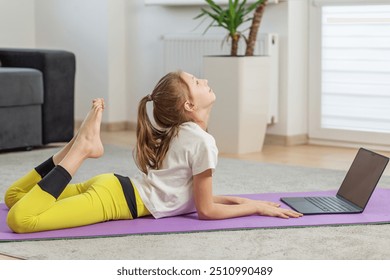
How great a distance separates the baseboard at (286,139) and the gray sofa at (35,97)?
3.86 ft

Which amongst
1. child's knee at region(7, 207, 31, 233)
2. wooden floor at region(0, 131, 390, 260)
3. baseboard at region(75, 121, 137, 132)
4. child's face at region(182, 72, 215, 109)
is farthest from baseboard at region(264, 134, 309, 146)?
child's knee at region(7, 207, 31, 233)

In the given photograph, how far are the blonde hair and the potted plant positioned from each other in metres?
1.85

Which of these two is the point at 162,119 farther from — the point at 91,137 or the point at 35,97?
the point at 35,97

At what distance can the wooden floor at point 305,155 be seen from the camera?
4363 millimetres

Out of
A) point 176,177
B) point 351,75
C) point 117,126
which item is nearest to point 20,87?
point 117,126

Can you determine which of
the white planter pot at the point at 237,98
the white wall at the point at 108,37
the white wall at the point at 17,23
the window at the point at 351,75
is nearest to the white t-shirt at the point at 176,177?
the white planter pot at the point at 237,98

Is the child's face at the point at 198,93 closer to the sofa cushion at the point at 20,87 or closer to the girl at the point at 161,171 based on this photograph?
the girl at the point at 161,171

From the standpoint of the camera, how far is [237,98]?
15.4ft

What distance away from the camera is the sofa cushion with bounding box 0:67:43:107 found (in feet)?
14.9

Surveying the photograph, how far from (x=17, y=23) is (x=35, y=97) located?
155 cm

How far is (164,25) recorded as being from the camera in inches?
221
